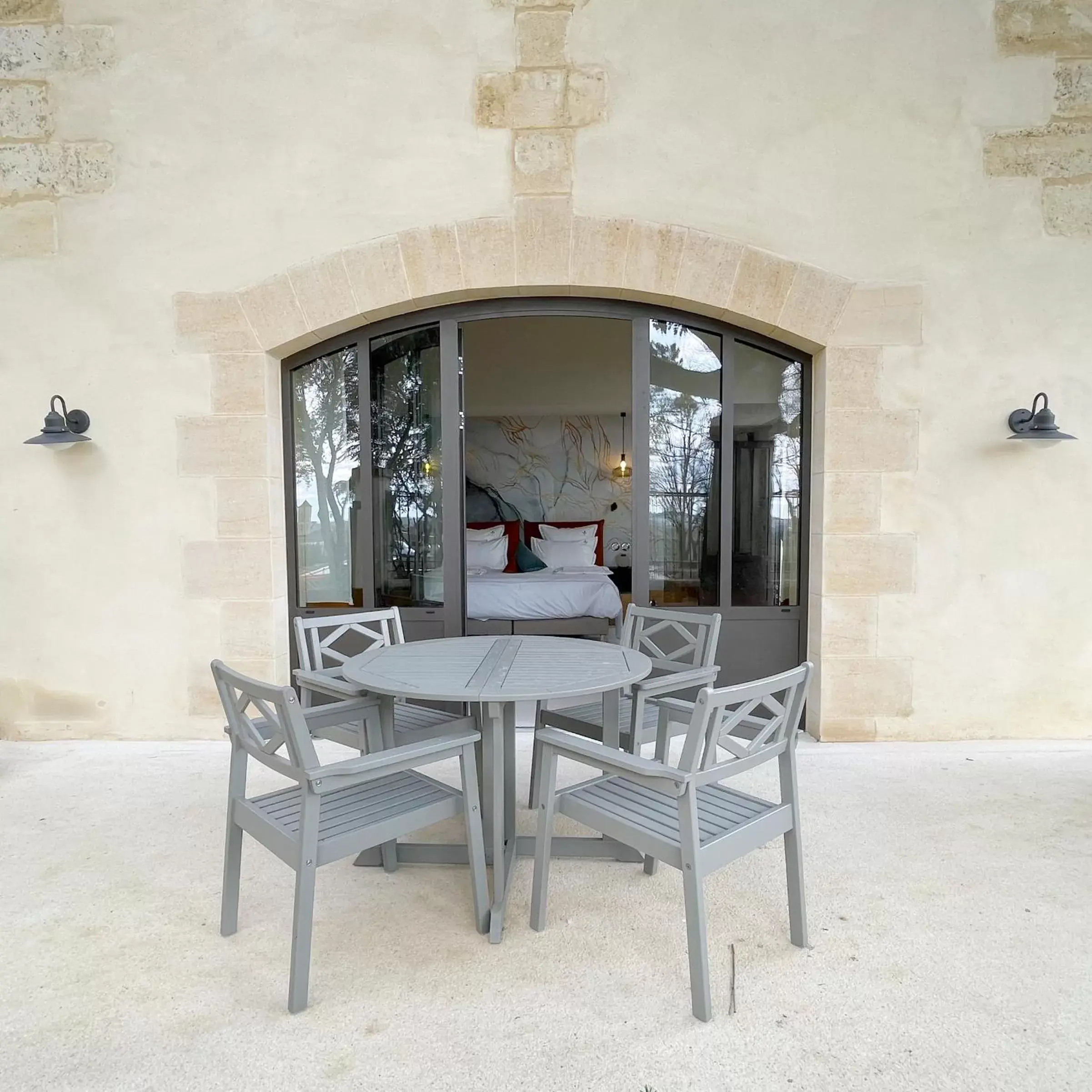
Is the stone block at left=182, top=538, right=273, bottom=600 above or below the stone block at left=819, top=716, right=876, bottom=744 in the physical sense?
above

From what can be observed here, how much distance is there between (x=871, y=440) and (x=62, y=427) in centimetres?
379

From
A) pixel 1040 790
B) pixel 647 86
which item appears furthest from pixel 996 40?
pixel 1040 790

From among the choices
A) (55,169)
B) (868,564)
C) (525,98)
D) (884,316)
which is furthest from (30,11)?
(868,564)

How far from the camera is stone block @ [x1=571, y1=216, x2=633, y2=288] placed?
10.6ft

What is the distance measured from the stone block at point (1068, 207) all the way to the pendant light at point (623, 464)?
474 cm

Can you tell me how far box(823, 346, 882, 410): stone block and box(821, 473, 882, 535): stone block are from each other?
13.3 inches

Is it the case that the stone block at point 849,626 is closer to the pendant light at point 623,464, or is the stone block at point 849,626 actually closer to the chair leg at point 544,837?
the chair leg at point 544,837

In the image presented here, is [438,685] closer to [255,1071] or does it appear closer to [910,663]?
[255,1071]

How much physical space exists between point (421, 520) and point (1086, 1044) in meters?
3.03

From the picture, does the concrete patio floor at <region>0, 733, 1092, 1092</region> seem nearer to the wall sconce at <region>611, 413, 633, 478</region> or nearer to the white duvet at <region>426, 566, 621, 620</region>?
the white duvet at <region>426, 566, 621, 620</region>

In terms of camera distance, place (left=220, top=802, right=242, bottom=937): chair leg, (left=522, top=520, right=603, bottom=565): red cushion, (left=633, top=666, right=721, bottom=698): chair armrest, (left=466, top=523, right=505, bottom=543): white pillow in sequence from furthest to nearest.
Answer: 1. (left=522, top=520, right=603, bottom=565): red cushion
2. (left=466, top=523, right=505, bottom=543): white pillow
3. (left=633, top=666, right=721, bottom=698): chair armrest
4. (left=220, top=802, right=242, bottom=937): chair leg

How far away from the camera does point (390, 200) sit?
10.7 ft

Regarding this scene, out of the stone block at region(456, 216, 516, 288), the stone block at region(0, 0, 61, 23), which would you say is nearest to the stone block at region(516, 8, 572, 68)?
the stone block at region(456, 216, 516, 288)

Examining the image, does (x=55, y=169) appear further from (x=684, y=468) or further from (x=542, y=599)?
(x=542, y=599)
